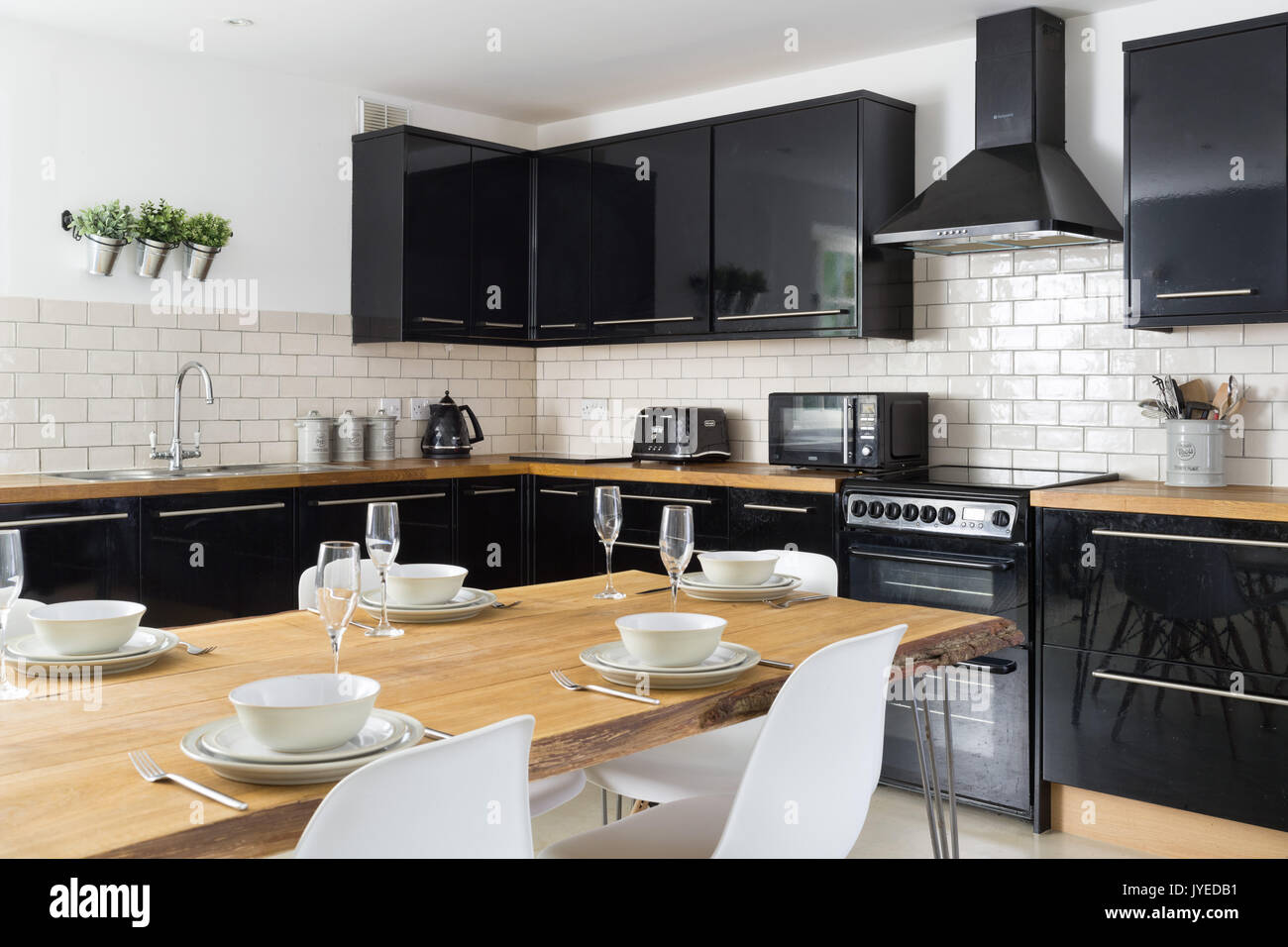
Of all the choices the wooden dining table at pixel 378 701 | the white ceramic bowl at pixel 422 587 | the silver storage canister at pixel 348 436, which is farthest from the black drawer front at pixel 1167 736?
the silver storage canister at pixel 348 436

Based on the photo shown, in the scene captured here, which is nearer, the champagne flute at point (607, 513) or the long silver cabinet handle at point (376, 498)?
the champagne flute at point (607, 513)

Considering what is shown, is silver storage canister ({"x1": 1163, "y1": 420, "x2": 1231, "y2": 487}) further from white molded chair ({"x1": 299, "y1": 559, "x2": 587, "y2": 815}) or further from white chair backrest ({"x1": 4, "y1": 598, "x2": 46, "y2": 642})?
white chair backrest ({"x1": 4, "y1": 598, "x2": 46, "y2": 642})

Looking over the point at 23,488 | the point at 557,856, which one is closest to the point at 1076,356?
the point at 557,856

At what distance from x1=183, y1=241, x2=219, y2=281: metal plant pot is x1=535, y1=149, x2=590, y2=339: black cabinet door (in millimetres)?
1408

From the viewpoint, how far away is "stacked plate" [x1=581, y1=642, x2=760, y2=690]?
169 cm

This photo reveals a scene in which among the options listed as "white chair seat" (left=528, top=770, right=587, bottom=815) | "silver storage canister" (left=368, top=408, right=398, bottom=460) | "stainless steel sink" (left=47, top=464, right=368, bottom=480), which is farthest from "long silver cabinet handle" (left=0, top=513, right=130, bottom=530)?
"white chair seat" (left=528, top=770, right=587, bottom=815)

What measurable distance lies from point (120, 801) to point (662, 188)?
3837mm

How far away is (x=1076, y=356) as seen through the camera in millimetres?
3920

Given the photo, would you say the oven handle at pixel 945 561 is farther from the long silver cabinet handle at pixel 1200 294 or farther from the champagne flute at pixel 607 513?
the champagne flute at pixel 607 513

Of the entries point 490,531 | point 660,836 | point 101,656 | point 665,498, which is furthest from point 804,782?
point 490,531

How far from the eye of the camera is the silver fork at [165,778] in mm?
Result: 1197

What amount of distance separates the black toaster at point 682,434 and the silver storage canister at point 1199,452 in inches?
69.7

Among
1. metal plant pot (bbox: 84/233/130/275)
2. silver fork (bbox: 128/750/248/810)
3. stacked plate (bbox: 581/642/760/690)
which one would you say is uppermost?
metal plant pot (bbox: 84/233/130/275)

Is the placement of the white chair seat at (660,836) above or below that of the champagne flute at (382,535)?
below
